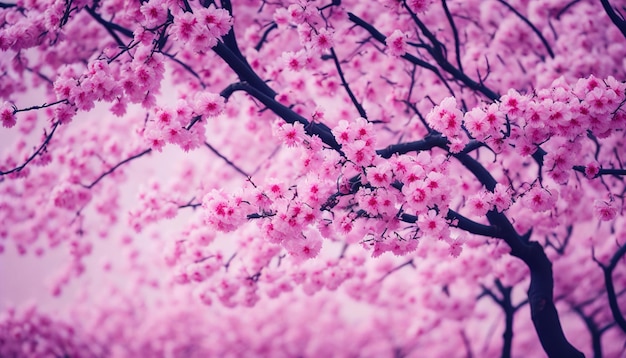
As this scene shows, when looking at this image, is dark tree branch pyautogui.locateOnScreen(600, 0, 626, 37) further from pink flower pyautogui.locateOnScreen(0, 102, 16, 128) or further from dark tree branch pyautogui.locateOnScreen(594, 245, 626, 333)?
pink flower pyautogui.locateOnScreen(0, 102, 16, 128)

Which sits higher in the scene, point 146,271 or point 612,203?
point 146,271

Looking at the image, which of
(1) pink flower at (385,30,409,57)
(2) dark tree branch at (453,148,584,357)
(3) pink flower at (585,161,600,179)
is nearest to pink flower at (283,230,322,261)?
(2) dark tree branch at (453,148,584,357)

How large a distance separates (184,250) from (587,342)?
11875 mm

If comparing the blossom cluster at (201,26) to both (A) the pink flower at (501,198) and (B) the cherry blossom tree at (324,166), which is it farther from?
(A) the pink flower at (501,198)

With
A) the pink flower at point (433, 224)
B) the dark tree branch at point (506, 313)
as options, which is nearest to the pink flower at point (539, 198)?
the pink flower at point (433, 224)

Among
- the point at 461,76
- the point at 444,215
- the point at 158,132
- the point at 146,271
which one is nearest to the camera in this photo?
the point at 444,215

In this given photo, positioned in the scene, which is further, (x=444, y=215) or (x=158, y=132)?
(x=158, y=132)

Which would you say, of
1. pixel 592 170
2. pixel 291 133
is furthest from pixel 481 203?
pixel 291 133

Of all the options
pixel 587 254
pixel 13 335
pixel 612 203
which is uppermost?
pixel 587 254

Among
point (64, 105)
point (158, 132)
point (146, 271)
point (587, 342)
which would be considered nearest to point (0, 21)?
point (64, 105)

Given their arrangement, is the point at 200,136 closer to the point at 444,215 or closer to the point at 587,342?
the point at 444,215

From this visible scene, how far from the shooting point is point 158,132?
12.3ft

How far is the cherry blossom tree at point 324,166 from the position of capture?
3539 mm

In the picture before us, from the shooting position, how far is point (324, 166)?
11.6 ft
